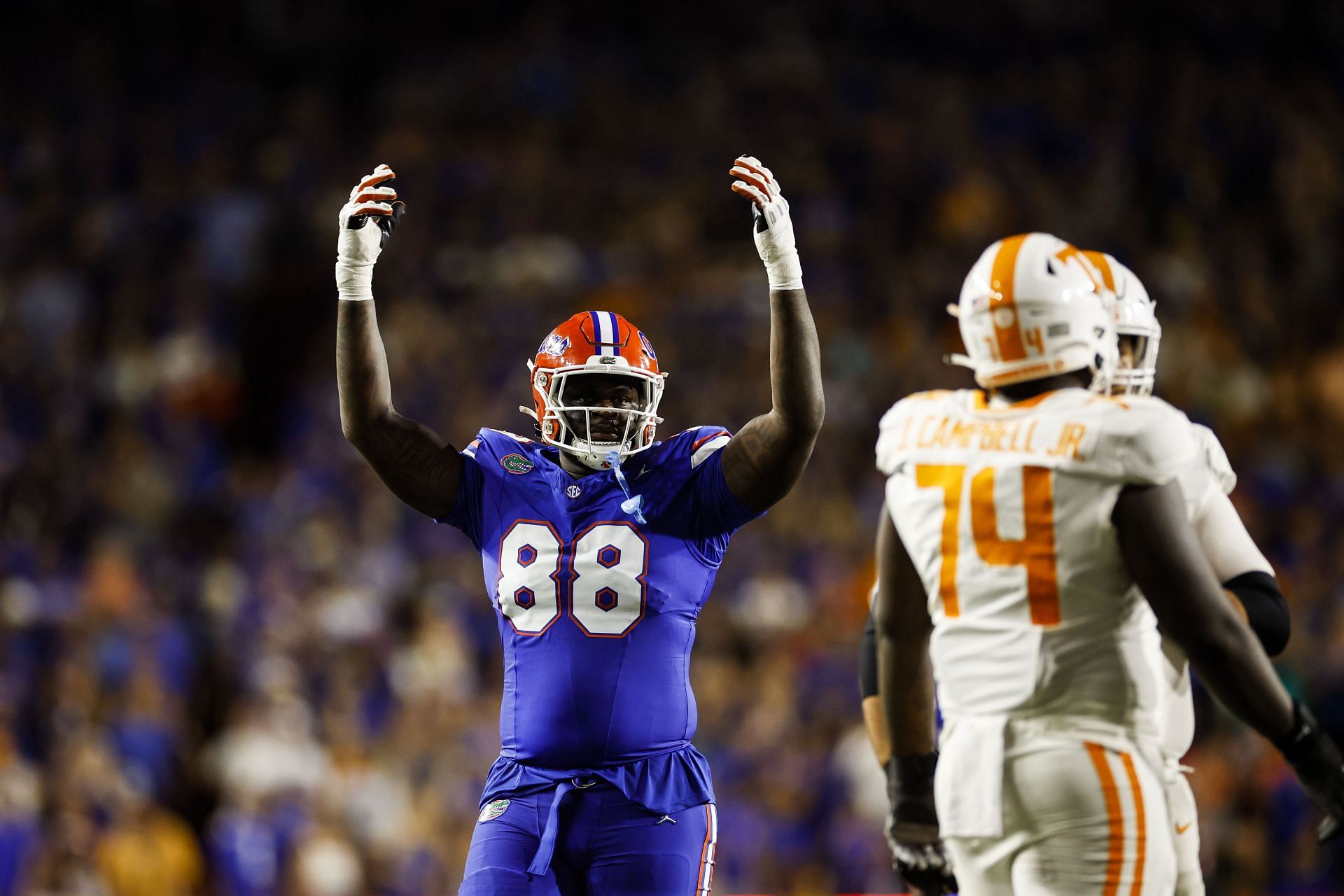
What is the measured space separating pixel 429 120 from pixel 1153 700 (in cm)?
971

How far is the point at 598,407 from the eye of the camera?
3.82 meters

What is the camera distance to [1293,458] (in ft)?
29.1

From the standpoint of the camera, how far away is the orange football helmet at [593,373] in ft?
12.6

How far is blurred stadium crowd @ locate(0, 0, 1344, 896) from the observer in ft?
25.1

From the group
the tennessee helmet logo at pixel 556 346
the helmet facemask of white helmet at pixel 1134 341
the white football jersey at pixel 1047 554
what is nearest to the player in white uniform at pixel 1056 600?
the white football jersey at pixel 1047 554

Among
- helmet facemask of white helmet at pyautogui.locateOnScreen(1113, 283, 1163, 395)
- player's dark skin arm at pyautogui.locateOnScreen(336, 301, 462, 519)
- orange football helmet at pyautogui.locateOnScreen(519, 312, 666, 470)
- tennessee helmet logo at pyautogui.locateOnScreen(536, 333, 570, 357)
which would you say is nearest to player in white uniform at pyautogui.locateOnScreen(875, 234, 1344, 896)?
helmet facemask of white helmet at pyautogui.locateOnScreen(1113, 283, 1163, 395)

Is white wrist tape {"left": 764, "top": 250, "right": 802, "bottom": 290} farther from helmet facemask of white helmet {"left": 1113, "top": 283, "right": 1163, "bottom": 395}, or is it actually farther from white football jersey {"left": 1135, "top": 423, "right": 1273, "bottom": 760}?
white football jersey {"left": 1135, "top": 423, "right": 1273, "bottom": 760}

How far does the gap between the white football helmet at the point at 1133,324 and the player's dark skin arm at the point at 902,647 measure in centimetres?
83

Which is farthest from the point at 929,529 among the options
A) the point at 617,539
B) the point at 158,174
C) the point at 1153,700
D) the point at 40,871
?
the point at 158,174

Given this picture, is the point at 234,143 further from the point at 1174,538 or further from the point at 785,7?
the point at 1174,538

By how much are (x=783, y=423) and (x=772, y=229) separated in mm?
478

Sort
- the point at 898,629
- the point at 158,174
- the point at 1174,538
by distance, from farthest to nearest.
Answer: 1. the point at 158,174
2. the point at 898,629
3. the point at 1174,538

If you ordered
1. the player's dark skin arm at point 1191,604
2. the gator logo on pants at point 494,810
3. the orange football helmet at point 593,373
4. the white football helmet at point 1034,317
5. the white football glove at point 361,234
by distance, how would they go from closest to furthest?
1. the player's dark skin arm at point 1191,604
2. the white football helmet at point 1034,317
3. the gator logo on pants at point 494,810
4. the orange football helmet at point 593,373
5. the white football glove at point 361,234

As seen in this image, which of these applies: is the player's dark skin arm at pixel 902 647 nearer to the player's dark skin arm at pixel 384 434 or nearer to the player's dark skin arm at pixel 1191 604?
the player's dark skin arm at pixel 1191 604
